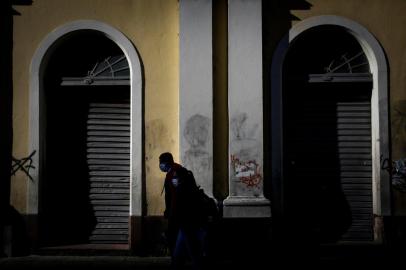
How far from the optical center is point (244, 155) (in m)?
10.0

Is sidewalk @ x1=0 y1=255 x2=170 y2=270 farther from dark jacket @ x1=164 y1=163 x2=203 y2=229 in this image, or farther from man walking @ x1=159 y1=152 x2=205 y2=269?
dark jacket @ x1=164 y1=163 x2=203 y2=229

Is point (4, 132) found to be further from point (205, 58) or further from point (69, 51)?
point (205, 58)

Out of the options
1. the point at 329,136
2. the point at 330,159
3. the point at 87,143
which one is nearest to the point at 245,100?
the point at 329,136

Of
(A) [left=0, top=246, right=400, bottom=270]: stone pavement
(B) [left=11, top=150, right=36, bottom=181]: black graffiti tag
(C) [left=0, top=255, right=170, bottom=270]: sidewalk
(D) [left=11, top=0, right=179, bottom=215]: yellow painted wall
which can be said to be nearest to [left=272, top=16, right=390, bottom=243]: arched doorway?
(A) [left=0, top=246, right=400, bottom=270]: stone pavement

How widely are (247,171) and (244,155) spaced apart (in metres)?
0.26

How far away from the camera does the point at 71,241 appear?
1070 centimetres

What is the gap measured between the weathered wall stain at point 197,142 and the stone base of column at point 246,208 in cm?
71

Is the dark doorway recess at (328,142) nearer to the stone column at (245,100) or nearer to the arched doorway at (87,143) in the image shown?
the stone column at (245,100)

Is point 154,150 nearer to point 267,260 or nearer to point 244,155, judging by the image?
point 244,155

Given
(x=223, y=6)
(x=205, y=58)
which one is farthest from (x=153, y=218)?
(x=223, y=6)

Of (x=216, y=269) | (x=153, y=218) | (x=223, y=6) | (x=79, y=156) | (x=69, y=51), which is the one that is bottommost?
(x=216, y=269)

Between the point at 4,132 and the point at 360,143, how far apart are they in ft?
19.6

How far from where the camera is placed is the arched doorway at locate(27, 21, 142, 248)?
10.7 metres

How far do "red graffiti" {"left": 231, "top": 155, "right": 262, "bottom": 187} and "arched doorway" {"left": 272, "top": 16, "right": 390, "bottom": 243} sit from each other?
1.98 ft
